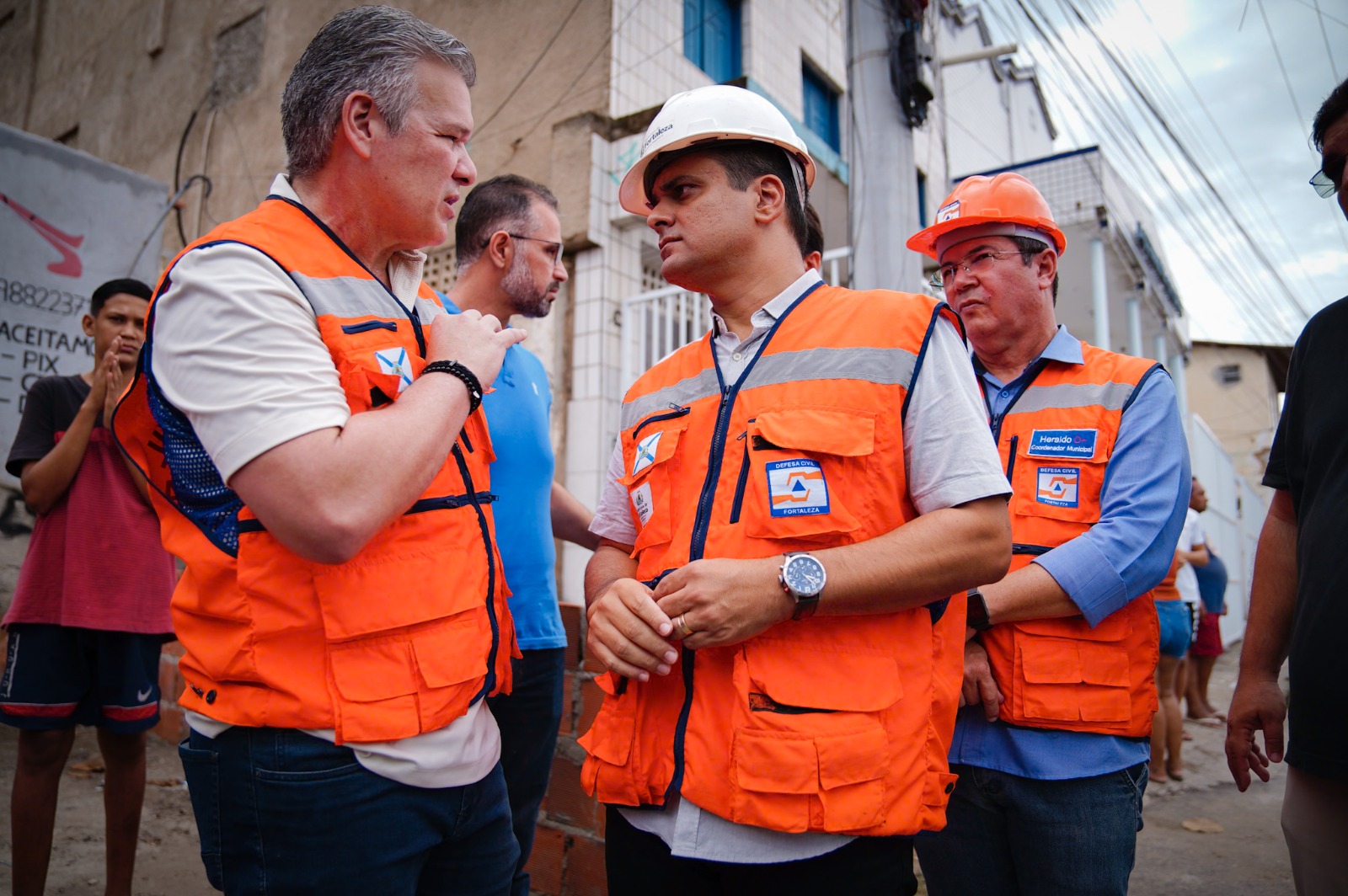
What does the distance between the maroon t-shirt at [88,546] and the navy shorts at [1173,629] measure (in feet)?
21.2

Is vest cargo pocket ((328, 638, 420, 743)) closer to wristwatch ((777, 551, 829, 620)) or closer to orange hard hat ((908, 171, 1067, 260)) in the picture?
wristwatch ((777, 551, 829, 620))

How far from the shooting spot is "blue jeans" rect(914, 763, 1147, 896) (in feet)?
5.91

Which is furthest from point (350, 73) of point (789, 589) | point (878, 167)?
point (878, 167)

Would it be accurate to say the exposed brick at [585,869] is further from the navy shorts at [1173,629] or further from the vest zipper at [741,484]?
the navy shorts at [1173,629]

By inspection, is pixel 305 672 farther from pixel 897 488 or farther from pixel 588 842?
pixel 588 842

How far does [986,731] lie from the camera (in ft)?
6.39

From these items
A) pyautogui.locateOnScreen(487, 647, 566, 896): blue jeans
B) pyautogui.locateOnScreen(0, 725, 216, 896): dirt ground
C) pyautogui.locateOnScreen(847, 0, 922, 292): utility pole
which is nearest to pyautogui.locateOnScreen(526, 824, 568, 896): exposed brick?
pyautogui.locateOnScreen(487, 647, 566, 896): blue jeans

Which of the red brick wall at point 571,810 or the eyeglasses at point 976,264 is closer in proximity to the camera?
the eyeglasses at point 976,264

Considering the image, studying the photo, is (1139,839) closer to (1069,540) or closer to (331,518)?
(1069,540)

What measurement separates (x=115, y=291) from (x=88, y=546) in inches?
39.5

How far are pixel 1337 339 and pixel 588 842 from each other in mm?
2840

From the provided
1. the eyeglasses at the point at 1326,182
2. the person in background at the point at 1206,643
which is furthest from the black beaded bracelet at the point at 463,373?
the person in background at the point at 1206,643

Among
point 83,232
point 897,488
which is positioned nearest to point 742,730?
point 897,488

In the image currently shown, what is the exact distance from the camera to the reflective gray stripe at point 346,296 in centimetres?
137
